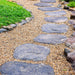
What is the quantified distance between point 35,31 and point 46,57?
148cm

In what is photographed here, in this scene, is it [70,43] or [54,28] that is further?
[54,28]

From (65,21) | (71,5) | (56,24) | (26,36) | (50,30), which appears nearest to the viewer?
(26,36)

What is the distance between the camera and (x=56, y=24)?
4.47m

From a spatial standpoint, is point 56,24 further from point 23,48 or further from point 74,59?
point 74,59

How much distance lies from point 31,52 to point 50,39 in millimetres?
797

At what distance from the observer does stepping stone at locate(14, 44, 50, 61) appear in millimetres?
2633

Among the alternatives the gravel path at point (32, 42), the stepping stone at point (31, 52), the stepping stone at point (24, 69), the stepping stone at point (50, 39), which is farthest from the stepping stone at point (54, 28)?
the stepping stone at point (24, 69)

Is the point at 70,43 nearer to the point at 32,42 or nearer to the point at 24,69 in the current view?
the point at 32,42

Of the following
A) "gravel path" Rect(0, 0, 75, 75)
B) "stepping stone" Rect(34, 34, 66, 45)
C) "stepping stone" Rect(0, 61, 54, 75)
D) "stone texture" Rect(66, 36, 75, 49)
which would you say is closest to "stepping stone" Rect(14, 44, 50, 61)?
"gravel path" Rect(0, 0, 75, 75)

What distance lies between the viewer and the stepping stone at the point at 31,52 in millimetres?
2633

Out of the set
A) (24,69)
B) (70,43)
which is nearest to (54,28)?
(70,43)

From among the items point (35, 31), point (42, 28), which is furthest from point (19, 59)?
point (42, 28)

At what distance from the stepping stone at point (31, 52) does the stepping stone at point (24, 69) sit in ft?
0.73

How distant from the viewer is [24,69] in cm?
228
